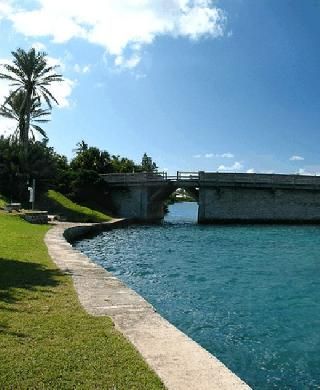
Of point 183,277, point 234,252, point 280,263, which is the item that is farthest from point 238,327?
point 234,252

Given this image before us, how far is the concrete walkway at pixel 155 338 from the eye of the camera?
17.1 feet

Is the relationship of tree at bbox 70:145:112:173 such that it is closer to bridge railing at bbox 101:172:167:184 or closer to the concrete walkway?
bridge railing at bbox 101:172:167:184

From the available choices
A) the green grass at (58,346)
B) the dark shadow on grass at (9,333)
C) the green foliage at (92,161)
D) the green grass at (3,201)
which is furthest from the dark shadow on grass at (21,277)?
the green foliage at (92,161)

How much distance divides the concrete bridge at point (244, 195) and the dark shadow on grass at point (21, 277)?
41.3m

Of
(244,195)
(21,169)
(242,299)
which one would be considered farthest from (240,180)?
(242,299)

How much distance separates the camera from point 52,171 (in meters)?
44.4

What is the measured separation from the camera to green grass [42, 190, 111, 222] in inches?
1689

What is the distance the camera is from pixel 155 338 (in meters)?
6.81

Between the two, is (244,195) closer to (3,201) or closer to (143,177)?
(143,177)

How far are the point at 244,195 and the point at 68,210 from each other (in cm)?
2089

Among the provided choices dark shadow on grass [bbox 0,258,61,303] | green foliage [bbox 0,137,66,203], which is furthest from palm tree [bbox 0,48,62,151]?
dark shadow on grass [bbox 0,258,61,303]

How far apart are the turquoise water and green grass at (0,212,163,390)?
252 centimetres

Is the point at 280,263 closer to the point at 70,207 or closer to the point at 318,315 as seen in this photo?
the point at 318,315

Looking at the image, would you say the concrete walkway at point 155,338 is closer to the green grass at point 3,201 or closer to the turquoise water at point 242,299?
the turquoise water at point 242,299
